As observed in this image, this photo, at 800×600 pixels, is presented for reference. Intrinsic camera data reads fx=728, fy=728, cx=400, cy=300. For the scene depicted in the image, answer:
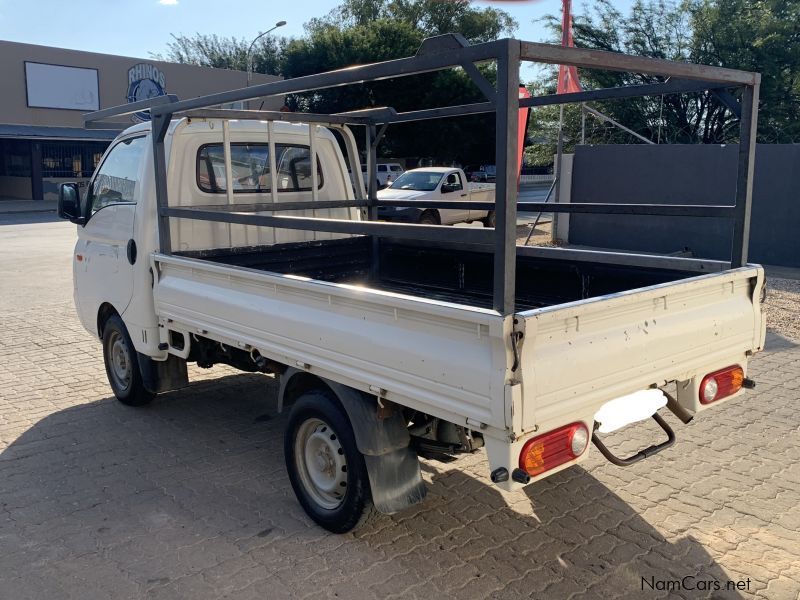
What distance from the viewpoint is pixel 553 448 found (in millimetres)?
2955

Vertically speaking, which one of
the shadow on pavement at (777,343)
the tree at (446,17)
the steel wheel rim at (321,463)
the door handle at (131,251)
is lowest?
Answer: the shadow on pavement at (777,343)

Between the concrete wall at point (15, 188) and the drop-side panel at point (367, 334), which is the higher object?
the concrete wall at point (15, 188)

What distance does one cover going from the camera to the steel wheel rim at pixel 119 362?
5.59 m

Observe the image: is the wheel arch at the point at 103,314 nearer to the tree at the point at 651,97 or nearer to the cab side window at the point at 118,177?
the cab side window at the point at 118,177

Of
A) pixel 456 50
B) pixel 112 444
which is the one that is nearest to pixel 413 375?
pixel 456 50

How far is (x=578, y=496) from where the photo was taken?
13.8 feet

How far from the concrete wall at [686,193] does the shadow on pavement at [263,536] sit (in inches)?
400

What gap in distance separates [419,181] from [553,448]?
15913 mm

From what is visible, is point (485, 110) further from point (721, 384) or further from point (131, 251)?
point (131, 251)

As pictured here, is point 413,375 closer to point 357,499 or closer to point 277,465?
point 357,499

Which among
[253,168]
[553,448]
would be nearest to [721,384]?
[553,448]

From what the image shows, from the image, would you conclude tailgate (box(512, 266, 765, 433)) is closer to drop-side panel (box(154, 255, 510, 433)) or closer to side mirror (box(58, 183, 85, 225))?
drop-side panel (box(154, 255, 510, 433))

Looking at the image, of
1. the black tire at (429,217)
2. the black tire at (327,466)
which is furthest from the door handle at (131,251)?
the black tire at (429,217)

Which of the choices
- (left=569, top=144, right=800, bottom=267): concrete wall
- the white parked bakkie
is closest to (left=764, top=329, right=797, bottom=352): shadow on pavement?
the white parked bakkie
